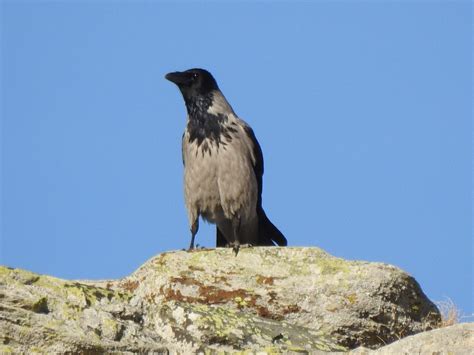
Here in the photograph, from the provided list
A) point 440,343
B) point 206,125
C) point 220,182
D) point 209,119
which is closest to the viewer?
point 440,343

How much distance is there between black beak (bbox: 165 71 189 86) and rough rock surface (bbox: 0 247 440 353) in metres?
4.95

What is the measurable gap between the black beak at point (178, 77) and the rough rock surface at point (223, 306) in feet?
16.2

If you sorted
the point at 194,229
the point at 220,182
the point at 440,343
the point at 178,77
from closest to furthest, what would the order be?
the point at 440,343
the point at 220,182
the point at 194,229
the point at 178,77

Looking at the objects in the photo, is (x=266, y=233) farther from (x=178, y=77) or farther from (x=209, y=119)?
(x=178, y=77)

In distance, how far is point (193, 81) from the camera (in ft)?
44.3

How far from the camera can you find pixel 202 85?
44.1ft

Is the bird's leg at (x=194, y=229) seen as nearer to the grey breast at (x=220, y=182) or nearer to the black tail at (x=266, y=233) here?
the grey breast at (x=220, y=182)

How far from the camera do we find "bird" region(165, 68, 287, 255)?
40.6 feet

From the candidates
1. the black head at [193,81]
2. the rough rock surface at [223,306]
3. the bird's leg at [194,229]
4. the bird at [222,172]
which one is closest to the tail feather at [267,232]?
the bird at [222,172]

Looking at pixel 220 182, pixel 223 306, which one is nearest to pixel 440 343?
pixel 223 306

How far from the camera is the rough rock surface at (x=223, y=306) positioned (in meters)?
5.67

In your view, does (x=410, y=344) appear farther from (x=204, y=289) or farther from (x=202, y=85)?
(x=202, y=85)

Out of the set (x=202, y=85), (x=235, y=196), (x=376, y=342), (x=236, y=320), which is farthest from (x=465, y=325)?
(x=202, y=85)

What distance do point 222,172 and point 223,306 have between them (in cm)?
480
